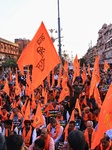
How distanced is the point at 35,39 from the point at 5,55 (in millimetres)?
75818

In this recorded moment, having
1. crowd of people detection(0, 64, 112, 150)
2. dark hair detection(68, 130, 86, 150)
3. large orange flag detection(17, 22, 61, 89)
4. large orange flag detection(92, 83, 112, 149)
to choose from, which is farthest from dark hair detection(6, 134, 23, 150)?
large orange flag detection(17, 22, 61, 89)

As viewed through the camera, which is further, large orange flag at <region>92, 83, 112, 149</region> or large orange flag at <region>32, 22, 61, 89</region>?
large orange flag at <region>32, 22, 61, 89</region>

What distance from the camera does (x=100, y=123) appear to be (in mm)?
3611

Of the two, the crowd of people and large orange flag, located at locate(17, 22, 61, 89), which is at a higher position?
large orange flag, located at locate(17, 22, 61, 89)

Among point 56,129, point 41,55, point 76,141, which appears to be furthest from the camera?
point 41,55

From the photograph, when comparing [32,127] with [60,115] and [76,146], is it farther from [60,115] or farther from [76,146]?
[76,146]

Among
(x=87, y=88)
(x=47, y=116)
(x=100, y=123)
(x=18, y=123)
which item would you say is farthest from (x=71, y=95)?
(x=100, y=123)

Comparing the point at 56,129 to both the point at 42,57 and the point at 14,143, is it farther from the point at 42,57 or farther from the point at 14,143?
the point at 14,143

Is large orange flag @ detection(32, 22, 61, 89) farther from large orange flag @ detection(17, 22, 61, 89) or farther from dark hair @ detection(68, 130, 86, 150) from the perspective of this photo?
dark hair @ detection(68, 130, 86, 150)

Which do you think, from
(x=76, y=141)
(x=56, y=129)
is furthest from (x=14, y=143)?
(x=56, y=129)

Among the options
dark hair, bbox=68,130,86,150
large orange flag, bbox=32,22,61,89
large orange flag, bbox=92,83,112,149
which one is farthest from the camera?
large orange flag, bbox=32,22,61,89

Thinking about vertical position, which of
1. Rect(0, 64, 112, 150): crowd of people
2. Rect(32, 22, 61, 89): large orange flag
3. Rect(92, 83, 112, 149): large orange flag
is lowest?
Rect(0, 64, 112, 150): crowd of people

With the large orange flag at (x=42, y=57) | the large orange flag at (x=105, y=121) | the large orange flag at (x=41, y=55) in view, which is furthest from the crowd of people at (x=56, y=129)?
the large orange flag at (x=41, y=55)

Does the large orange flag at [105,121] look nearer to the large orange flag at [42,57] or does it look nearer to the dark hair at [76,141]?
the dark hair at [76,141]
